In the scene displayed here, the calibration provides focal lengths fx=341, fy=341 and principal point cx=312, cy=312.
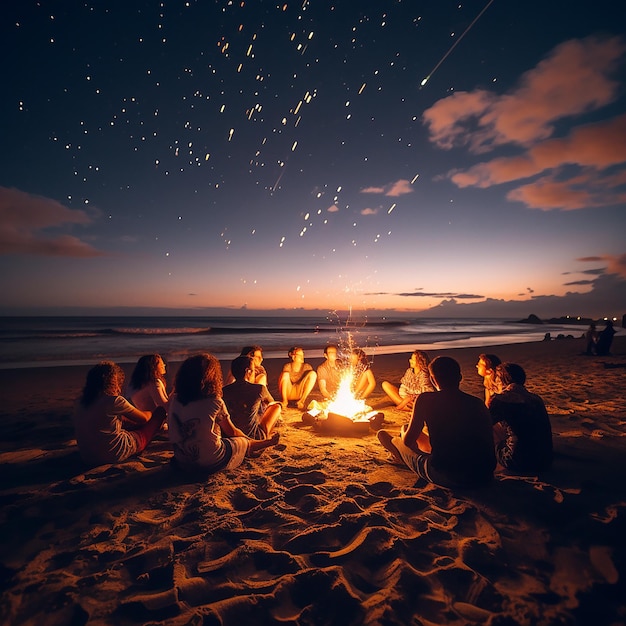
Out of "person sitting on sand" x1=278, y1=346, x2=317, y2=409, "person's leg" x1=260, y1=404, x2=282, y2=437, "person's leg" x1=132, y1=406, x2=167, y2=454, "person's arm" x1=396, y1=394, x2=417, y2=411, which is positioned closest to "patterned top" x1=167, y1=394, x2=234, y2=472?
"person's leg" x1=132, y1=406, x2=167, y2=454

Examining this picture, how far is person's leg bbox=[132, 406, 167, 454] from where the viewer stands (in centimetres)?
485

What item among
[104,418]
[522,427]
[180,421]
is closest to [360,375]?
[522,427]

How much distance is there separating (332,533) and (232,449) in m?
1.79

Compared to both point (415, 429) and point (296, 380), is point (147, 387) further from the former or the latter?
point (415, 429)

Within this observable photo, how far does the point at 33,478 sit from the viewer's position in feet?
14.1

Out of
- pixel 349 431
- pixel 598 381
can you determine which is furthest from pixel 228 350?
pixel 598 381

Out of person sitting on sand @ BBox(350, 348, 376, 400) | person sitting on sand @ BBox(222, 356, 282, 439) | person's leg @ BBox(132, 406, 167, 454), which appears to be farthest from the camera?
person sitting on sand @ BBox(350, 348, 376, 400)

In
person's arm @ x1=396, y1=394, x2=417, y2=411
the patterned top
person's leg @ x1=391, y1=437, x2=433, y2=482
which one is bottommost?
person's arm @ x1=396, y1=394, x2=417, y2=411

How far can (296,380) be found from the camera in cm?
839

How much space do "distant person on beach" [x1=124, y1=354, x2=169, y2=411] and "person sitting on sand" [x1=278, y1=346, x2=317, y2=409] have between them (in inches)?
121

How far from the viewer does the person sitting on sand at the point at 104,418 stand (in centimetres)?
420

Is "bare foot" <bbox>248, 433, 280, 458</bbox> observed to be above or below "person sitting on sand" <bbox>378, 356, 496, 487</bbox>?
below

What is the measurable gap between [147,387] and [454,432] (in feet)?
14.9

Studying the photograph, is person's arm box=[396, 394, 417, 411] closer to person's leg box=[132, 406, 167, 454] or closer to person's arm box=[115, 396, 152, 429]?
person's leg box=[132, 406, 167, 454]
